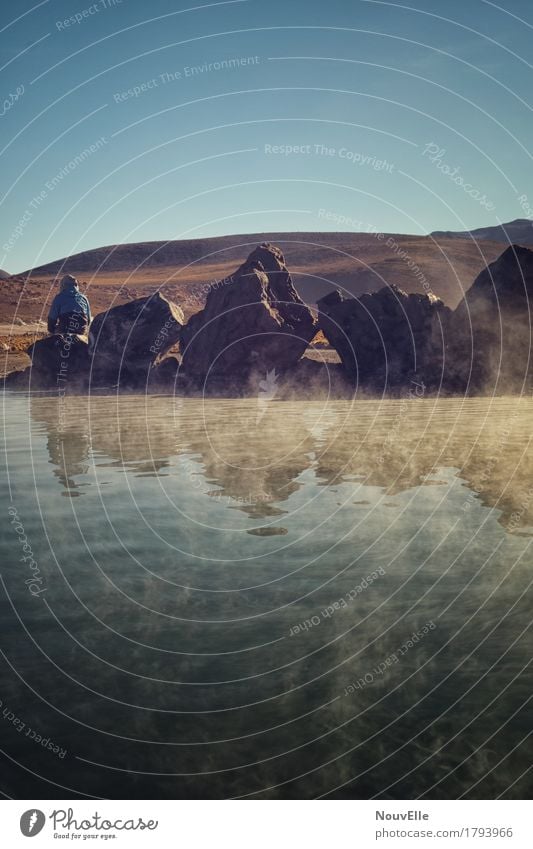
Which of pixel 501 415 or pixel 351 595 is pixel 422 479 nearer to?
pixel 351 595

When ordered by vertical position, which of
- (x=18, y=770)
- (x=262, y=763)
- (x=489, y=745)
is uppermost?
(x=489, y=745)

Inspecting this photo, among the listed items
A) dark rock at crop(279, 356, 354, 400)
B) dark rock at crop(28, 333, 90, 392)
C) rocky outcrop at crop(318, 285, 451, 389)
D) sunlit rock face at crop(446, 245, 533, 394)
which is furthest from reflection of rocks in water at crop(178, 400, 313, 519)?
dark rock at crop(28, 333, 90, 392)

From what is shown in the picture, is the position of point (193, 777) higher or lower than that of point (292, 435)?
lower

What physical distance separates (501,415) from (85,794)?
1993cm

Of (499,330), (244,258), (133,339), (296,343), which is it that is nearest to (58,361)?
(133,339)

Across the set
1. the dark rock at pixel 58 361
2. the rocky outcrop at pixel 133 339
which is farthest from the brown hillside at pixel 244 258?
the dark rock at pixel 58 361

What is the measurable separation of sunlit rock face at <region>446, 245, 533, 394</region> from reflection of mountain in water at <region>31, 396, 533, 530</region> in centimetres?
360

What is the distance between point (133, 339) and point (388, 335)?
12207 mm

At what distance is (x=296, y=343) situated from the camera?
36.1 m

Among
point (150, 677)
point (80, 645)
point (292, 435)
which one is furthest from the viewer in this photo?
point (292, 435)

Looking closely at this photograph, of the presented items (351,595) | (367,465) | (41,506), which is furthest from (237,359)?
(351,595)

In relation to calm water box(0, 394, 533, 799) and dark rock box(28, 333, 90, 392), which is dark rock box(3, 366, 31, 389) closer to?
dark rock box(28, 333, 90, 392)

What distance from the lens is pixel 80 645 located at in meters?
7.98

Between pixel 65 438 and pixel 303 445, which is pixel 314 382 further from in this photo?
pixel 303 445
